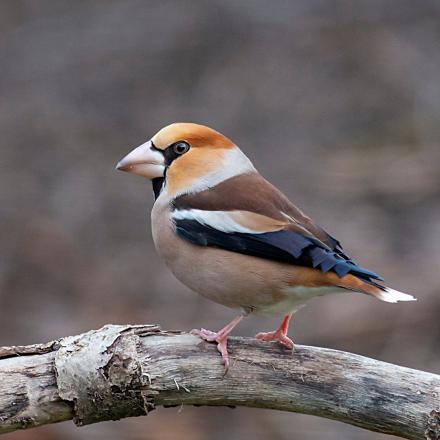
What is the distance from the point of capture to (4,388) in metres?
4.64

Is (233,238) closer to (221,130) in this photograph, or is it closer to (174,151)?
(174,151)

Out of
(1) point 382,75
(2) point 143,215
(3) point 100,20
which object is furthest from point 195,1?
(2) point 143,215

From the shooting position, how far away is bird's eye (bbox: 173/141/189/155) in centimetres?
539

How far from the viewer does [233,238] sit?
4.97 meters

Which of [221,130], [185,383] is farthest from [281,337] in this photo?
[221,130]

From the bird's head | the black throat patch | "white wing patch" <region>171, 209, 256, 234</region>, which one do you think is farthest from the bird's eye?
"white wing patch" <region>171, 209, 256, 234</region>

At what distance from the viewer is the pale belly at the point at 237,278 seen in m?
4.87

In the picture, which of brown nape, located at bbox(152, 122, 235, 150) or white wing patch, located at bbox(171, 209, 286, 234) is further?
brown nape, located at bbox(152, 122, 235, 150)

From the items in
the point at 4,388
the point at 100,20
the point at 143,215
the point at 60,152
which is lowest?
the point at 4,388

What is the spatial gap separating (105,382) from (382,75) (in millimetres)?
9012

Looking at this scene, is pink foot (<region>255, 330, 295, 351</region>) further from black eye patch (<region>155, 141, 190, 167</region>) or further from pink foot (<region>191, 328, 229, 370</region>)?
black eye patch (<region>155, 141, 190, 167</region>)

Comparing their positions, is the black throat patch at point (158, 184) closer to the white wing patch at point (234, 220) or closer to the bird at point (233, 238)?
the bird at point (233, 238)

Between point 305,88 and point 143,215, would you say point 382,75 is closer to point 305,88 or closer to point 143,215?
point 305,88

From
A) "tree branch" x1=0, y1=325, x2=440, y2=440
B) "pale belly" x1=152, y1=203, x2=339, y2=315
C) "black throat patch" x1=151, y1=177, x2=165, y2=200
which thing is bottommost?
"tree branch" x1=0, y1=325, x2=440, y2=440
